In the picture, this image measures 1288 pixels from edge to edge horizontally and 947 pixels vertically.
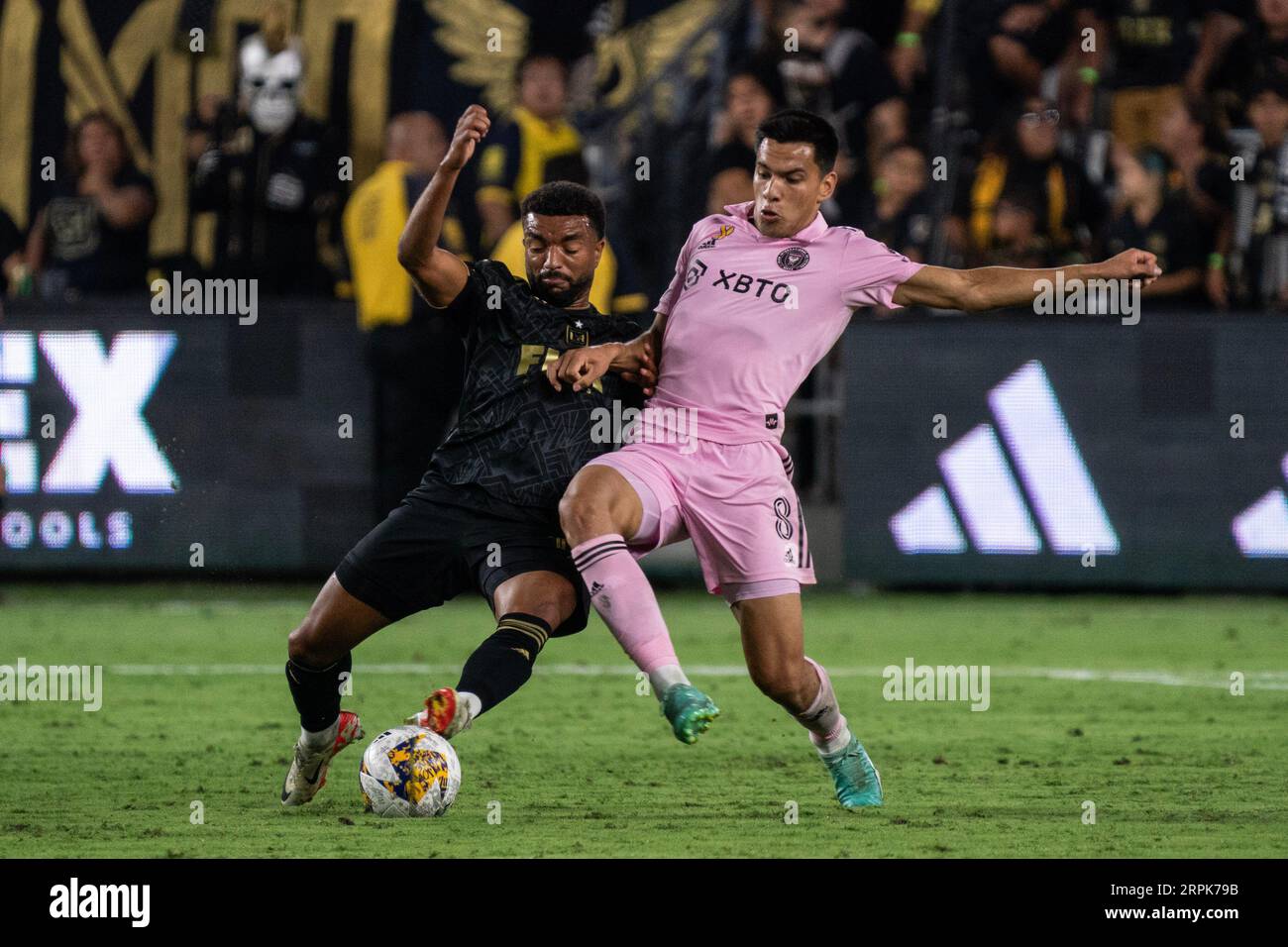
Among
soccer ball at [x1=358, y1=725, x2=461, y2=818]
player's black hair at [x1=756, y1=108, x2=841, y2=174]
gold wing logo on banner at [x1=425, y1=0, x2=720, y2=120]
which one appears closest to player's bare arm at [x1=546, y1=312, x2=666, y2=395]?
player's black hair at [x1=756, y1=108, x2=841, y2=174]

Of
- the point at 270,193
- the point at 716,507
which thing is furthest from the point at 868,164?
the point at 716,507

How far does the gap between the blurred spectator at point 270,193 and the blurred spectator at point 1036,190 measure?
4215 millimetres

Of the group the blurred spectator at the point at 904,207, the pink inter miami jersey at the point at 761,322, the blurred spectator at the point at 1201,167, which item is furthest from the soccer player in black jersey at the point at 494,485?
the blurred spectator at the point at 1201,167

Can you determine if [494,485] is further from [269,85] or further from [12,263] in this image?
[12,263]

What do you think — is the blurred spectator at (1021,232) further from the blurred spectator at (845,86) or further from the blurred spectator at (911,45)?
the blurred spectator at (911,45)

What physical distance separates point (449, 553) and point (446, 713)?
2.37 ft

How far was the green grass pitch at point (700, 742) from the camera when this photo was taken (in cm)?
636

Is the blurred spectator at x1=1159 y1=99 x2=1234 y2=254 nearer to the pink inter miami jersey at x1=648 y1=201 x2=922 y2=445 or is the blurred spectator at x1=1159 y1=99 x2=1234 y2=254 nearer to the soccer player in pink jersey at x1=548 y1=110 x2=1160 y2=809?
the soccer player in pink jersey at x1=548 y1=110 x2=1160 y2=809

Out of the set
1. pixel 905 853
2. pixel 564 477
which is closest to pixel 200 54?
pixel 564 477

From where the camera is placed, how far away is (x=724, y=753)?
27.1ft

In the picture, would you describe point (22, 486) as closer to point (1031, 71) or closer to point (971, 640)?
point (971, 640)

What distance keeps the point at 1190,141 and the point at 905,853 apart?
914cm

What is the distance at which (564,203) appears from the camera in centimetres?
689

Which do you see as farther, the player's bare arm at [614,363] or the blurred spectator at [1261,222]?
the blurred spectator at [1261,222]
